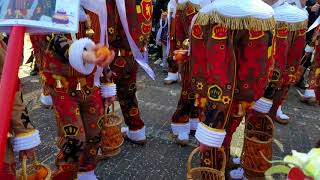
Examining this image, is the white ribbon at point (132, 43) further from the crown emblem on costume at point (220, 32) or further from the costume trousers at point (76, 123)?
the crown emblem on costume at point (220, 32)

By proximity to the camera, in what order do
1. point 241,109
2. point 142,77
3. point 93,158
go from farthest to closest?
1. point 142,77
2. point 93,158
3. point 241,109

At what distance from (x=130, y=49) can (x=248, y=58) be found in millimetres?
1407

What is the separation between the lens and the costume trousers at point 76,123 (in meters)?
2.57

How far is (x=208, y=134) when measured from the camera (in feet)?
7.53

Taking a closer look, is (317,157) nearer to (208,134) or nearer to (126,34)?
(208,134)

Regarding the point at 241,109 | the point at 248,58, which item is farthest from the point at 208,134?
the point at 248,58

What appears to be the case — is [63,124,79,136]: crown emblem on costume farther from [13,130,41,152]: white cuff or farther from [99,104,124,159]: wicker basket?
[99,104,124,159]: wicker basket

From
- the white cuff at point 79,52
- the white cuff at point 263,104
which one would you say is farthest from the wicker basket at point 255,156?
the white cuff at point 79,52

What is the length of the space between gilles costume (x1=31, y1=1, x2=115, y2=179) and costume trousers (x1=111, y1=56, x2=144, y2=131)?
0.78 m

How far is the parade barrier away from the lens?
130 centimetres

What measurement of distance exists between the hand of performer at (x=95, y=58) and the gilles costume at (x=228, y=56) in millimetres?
664

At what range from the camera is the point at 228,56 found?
7.32 ft

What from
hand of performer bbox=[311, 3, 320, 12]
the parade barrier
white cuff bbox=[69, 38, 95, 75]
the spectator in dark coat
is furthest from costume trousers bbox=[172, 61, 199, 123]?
hand of performer bbox=[311, 3, 320, 12]

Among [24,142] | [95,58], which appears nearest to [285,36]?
[95,58]
